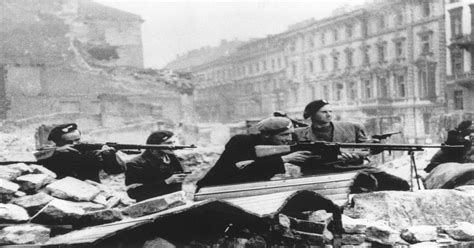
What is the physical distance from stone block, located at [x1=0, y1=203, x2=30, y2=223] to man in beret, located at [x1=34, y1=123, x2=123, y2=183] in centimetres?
197

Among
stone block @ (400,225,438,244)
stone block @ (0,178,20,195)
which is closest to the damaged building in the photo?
stone block @ (0,178,20,195)

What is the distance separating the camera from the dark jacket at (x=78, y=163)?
6352mm

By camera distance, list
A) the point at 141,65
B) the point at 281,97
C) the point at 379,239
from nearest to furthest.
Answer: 1. the point at 379,239
2. the point at 141,65
3. the point at 281,97

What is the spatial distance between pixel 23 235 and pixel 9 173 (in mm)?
1922

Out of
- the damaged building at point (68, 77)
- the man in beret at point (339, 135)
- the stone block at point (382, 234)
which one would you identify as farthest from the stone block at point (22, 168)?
the damaged building at point (68, 77)

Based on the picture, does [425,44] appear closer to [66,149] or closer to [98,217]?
[66,149]

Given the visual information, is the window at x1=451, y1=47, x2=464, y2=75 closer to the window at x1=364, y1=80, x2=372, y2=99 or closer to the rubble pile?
the window at x1=364, y1=80, x2=372, y2=99

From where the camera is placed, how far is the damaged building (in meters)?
26.6

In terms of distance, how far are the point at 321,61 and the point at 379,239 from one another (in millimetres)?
45419

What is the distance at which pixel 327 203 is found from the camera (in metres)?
4.12

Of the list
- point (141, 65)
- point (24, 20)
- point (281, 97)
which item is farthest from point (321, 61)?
point (24, 20)

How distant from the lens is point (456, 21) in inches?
1351

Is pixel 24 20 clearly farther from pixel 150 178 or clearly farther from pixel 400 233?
pixel 400 233

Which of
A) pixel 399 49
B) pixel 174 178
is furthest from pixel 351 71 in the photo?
pixel 174 178
